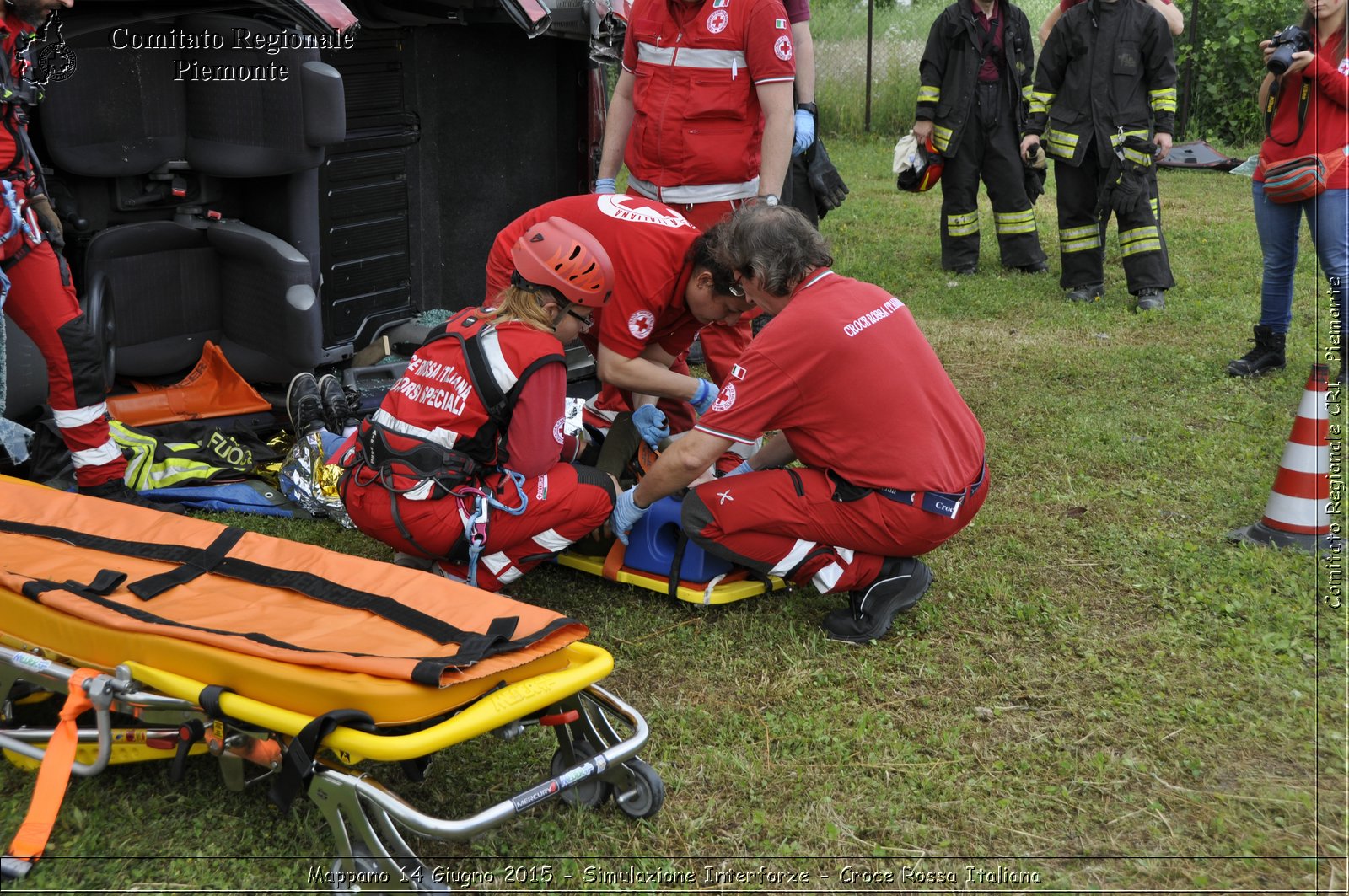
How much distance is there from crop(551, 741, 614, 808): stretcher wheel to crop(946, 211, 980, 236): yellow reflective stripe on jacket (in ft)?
21.6

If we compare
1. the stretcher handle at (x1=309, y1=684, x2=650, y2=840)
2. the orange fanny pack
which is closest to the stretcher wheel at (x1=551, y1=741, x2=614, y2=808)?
the stretcher handle at (x1=309, y1=684, x2=650, y2=840)

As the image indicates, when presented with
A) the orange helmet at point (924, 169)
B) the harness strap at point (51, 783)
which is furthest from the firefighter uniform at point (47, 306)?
the orange helmet at point (924, 169)

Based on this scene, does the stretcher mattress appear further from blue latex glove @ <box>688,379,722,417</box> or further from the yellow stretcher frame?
blue latex glove @ <box>688,379,722,417</box>

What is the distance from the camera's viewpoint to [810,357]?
3523 millimetres

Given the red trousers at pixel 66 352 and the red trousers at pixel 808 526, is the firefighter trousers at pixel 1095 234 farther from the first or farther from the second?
the red trousers at pixel 66 352

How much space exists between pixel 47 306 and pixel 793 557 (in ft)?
9.72

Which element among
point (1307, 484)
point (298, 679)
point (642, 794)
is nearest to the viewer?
point (298, 679)

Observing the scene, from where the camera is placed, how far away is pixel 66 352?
4.48 m

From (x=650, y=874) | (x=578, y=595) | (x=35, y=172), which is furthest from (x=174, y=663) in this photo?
(x=35, y=172)

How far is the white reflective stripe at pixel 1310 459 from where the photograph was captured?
419cm

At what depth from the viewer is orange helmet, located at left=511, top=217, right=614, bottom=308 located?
361 centimetres

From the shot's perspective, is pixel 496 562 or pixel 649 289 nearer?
pixel 496 562

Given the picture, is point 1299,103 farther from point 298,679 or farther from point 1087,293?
point 298,679

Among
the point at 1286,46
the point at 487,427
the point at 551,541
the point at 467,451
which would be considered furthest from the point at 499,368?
the point at 1286,46
